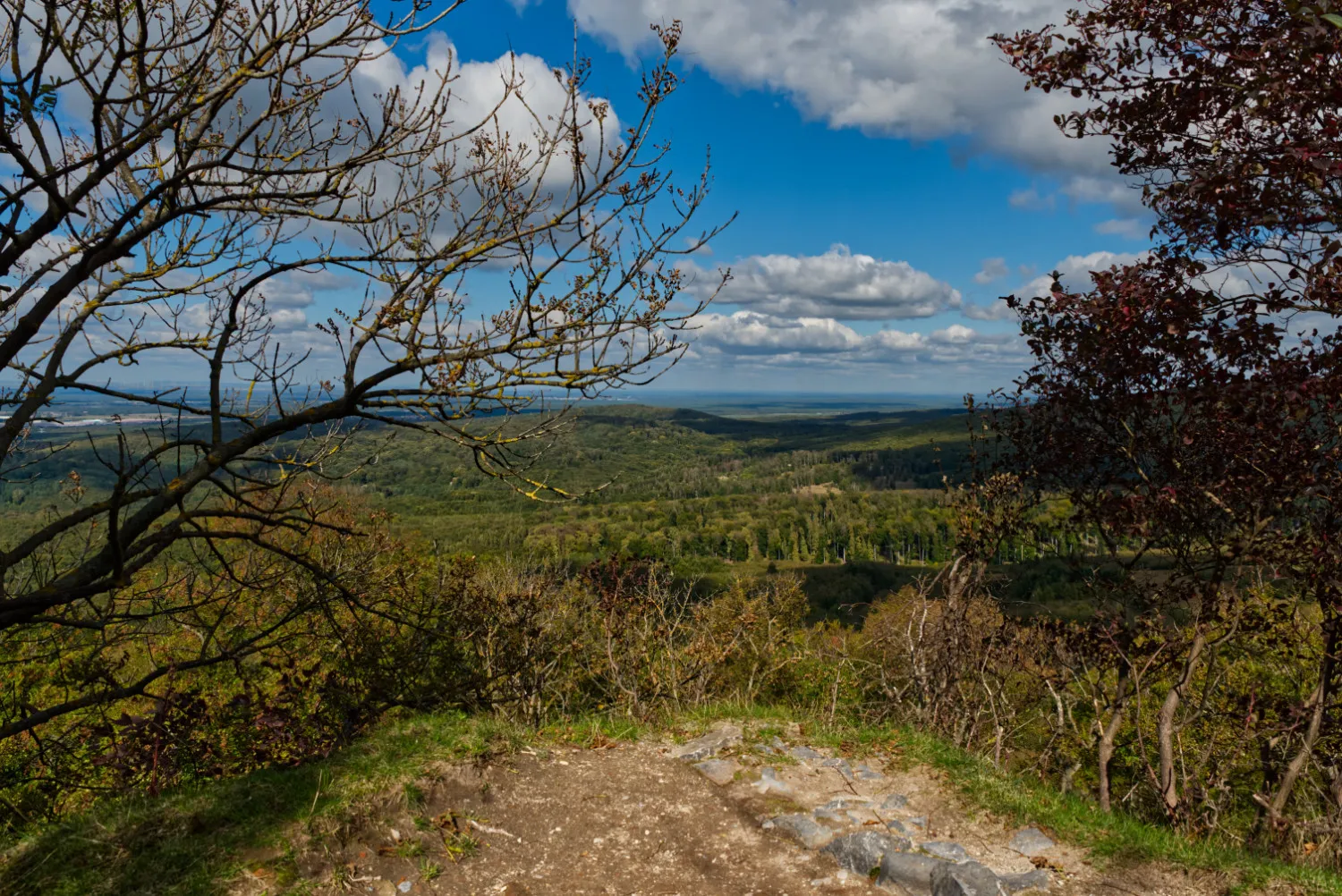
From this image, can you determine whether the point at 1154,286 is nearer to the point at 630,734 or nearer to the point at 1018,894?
the point at 1018,894

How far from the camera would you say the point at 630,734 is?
22.8ft

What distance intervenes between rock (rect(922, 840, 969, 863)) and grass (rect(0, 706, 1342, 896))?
1.97 ft

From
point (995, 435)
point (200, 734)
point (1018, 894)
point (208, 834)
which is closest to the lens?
point (1018, 894)

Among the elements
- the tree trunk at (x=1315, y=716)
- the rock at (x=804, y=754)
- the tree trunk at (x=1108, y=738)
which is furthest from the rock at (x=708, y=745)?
the tree trunk at (x=1315, y=716)

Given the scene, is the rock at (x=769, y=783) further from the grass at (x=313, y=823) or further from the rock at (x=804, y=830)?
the grass at (x=313, y=823)

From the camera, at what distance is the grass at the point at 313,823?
4.36 m

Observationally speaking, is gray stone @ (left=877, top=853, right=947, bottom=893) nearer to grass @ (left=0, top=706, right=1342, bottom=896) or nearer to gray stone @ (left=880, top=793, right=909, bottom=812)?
gray stone @ (left=880, top=793, right=909, bottom=812)

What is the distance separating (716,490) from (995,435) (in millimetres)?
177461

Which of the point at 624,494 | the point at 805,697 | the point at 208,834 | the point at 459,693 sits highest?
the point at 208,834

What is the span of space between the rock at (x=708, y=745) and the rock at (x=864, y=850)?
5.27 feet

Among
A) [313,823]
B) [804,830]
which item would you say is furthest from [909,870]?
[313,823]

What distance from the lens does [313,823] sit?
4.89 m

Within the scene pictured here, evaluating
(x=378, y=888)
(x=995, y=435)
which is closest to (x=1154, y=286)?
(x=995, y=435)

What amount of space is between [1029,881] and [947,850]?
→ 19.7 inches
